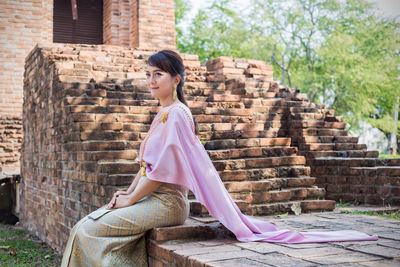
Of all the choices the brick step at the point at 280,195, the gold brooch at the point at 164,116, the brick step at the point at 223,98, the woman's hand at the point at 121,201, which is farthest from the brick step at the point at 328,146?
the woman's hand at the point at 121,201

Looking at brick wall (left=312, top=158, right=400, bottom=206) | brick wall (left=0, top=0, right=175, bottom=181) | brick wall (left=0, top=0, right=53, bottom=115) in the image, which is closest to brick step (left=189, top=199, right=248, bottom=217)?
brick wall (left=312, top=158, right=400, bottom=206)

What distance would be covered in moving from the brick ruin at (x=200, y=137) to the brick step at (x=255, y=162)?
0.04ft

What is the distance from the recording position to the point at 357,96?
75.3 ft

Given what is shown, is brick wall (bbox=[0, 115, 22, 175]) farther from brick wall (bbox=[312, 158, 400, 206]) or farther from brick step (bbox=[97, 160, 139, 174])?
brick wall (bbox=[312, 158, 400, 206])

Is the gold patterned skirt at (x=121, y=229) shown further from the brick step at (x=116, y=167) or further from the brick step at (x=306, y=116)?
the brick step at (x=306, y=116)

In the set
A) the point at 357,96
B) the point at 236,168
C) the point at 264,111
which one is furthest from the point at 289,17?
the point at 236,168

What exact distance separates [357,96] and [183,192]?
2166cm

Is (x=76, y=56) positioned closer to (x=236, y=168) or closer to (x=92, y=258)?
(x=236, y=168)

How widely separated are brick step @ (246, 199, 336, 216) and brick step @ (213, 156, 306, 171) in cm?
49

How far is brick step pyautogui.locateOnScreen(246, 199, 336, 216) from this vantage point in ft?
13.8

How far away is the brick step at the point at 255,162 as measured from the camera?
14.7 ft

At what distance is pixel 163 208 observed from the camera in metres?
2.88

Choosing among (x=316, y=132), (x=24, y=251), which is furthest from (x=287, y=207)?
(x=24, y=251)

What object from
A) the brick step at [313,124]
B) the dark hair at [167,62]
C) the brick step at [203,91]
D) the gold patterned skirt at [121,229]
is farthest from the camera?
the brick step at [203,91]
